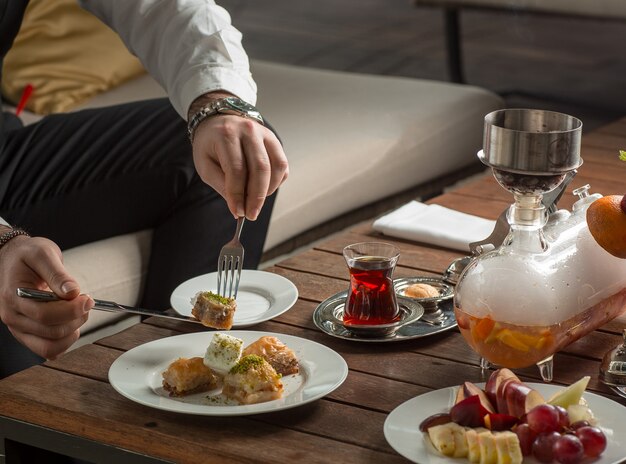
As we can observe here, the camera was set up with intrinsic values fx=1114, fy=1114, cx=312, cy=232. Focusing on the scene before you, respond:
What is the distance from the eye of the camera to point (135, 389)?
1.13 metres

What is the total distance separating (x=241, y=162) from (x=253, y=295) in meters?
0.17

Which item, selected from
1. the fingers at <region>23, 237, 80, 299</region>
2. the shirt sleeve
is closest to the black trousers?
the shirt sleeve

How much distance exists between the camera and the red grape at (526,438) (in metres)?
0.98

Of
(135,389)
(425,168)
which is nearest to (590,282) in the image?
(135,389)

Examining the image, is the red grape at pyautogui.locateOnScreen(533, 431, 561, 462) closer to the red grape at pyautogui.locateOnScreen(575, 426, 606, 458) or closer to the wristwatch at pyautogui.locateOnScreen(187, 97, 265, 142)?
the red grape at pyautogui.locateOnScreen(575, 426, 606, 458)

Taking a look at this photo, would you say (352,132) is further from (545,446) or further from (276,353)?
(545,446)

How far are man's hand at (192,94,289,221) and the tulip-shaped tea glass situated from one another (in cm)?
16

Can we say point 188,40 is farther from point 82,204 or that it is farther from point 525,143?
point 525,143

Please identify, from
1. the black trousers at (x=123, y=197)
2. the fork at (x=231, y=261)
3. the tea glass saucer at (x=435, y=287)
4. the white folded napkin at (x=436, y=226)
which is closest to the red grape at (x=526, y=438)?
the tea glass saucer at (x=435, y=287)

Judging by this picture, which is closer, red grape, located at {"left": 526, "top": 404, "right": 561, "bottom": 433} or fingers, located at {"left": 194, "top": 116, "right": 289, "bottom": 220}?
red grape, located at {"left": 526, "top": 404, "right": 561, "bottom": 433}

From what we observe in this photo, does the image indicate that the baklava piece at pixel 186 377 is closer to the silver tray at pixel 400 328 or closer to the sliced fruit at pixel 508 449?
the silver tray at pixel 400 328

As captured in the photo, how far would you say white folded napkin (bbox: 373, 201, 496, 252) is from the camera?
1.63 m

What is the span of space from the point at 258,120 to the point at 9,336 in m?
0.50

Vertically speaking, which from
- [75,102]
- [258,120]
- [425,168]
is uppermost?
[258,120]
